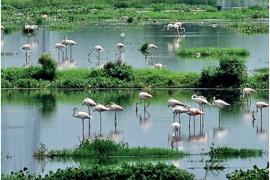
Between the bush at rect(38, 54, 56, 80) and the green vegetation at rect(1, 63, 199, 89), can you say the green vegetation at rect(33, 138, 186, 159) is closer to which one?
the green vegetation at rect(1, 63, 199, 89)

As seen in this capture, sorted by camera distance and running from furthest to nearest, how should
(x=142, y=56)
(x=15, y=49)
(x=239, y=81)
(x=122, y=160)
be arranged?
(x=15, y=49) → (x=142, y=56) → (x=239, y=81) → (x=122, y=160)

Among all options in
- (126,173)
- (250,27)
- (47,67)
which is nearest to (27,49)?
(47,67)

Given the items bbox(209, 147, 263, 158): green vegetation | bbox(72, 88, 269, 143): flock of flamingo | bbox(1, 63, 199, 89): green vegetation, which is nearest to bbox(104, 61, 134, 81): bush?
bbox(1, 63, 199, 89): green vegetation

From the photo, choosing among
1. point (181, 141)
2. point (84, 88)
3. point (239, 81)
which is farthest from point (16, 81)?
point (181, 141)

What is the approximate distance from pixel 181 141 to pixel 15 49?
1439 centimetres

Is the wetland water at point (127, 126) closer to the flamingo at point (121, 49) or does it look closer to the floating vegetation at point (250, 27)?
the flamingo at point (121, 49)

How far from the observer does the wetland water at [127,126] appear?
1384 cm

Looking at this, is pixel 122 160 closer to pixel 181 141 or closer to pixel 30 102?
pixel 181 141

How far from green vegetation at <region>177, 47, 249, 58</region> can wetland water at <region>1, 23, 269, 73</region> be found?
339 mm

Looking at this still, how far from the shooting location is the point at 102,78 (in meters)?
21.4

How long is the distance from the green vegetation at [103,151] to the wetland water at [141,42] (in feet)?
30.2

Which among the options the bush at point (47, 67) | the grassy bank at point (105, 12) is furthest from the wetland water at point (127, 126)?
the grassy bank at point (105, 12)

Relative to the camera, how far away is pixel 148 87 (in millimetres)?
21203

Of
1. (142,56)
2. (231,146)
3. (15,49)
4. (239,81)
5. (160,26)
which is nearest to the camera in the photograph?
(231,146)
